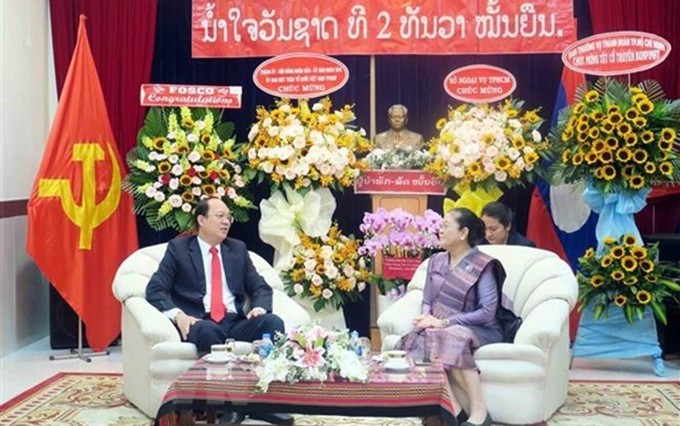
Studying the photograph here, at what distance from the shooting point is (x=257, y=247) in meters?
7.02

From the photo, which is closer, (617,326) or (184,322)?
(184,322)

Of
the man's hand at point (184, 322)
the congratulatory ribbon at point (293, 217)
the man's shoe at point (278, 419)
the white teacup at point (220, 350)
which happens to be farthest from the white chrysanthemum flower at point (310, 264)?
the white teacup at point (220, 350)

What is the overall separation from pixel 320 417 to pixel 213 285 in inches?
32.1

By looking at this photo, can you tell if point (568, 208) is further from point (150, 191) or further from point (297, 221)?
point (150, 191)

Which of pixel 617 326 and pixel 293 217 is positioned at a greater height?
pixel 293 217

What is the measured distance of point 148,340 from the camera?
442 centimetres

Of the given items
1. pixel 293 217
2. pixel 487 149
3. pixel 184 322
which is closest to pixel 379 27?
pixel 487 149

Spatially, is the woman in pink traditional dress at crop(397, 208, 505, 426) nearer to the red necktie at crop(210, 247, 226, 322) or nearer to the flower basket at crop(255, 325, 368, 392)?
the flower basket at crop(255, 325, 368, 392)

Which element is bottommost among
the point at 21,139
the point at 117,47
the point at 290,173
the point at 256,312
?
the point at 256,312

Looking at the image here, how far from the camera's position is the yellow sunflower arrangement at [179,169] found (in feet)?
19.2

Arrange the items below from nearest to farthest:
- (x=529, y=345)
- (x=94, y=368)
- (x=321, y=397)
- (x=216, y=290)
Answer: (x=321, y=397) < (x=529, y=345) < (x=216, y=290) < (x=94, y=368)

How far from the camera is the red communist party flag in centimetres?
596

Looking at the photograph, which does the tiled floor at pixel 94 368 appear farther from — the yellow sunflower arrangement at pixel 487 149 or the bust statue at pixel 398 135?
the bust statue at pixel 398 135

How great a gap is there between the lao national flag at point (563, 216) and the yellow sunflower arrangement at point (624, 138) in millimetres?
844
